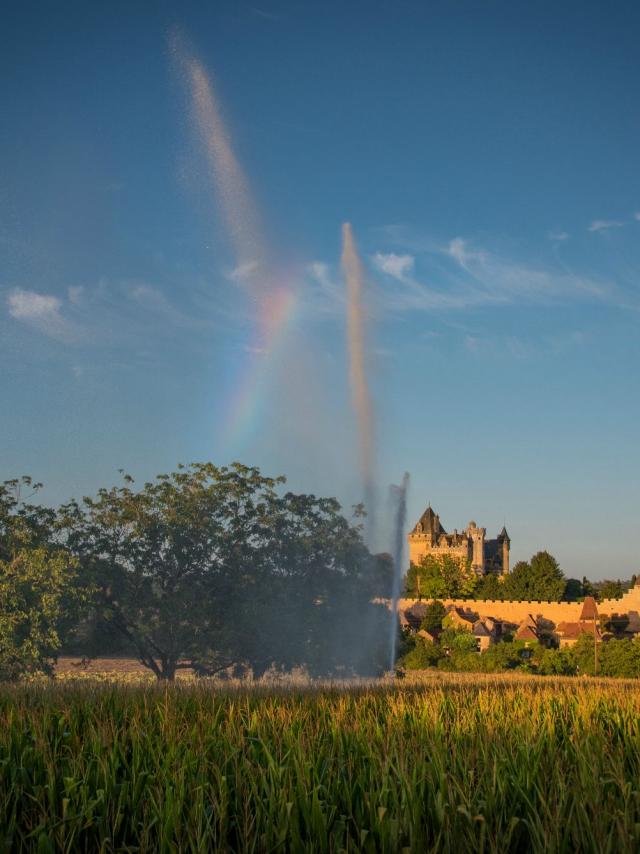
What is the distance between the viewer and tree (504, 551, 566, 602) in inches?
4240

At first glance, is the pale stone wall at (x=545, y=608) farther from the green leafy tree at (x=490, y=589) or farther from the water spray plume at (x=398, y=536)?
the water spray plume at (x=398, y=536)

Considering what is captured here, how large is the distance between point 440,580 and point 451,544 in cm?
4481

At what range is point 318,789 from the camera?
Result: 7.50 m

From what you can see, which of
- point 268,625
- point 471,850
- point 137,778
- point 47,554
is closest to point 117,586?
point 47,554

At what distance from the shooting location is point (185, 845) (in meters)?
Answer: 6.51

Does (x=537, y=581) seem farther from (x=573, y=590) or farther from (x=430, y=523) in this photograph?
(x=430, y=523)

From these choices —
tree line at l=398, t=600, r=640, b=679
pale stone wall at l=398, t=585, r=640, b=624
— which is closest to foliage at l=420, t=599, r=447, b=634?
tree line at l=398, t=600, r=640, b=679

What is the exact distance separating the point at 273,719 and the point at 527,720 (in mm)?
3312

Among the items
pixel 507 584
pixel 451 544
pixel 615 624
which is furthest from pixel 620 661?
pixel 451 544

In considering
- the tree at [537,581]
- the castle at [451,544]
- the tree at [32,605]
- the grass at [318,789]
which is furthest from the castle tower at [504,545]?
the grass at [318,789]

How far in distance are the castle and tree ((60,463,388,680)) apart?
370 ft

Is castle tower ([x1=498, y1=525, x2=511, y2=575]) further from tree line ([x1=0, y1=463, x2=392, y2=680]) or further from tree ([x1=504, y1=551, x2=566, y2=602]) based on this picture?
tree line ([x1=0, y1=463, x2=392, y2=680])

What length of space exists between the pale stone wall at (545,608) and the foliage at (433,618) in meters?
3.33

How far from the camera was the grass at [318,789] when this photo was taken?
657 cm
